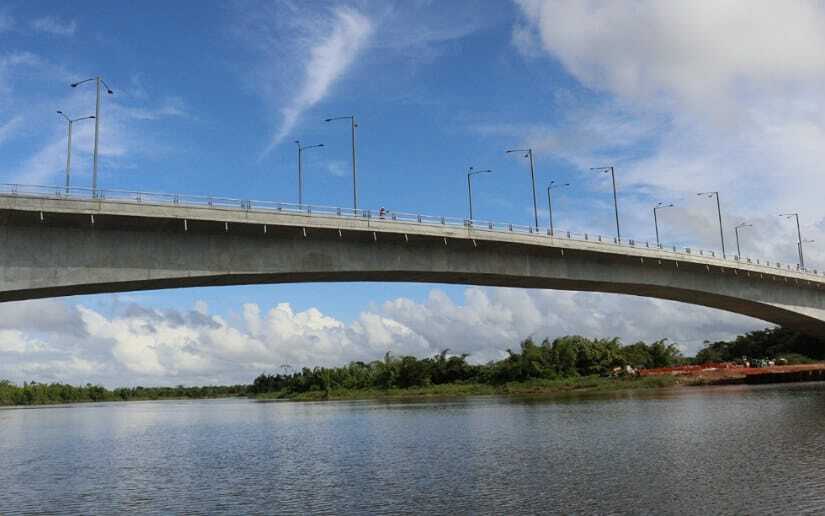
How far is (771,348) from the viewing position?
334 feet

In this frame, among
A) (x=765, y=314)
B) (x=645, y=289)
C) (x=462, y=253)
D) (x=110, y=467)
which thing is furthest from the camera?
(x=765, y=314)

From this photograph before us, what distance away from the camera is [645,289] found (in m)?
57.9

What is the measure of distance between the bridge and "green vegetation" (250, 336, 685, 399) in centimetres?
2892

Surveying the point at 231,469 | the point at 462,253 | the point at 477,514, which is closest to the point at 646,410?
the point at 462,253

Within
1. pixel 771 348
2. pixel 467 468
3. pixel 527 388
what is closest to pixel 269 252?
pixel 467 468

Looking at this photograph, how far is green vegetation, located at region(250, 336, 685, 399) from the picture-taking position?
8912 centimetres

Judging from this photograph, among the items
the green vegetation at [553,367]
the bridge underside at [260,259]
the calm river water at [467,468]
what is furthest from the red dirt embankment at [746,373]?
the calm river water at [467,468]

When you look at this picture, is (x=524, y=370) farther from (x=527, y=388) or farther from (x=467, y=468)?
(x=467, y=468)

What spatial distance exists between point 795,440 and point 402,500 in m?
15.9

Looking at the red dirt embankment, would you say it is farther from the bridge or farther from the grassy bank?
the bridge

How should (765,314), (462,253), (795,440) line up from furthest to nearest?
(765,314)
(462,253)
(795,440)

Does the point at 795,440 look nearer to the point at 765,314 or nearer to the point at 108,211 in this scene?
the point at 108,211

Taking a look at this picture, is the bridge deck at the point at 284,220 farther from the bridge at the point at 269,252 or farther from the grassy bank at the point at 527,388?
the grassy bank at the point at 527,388

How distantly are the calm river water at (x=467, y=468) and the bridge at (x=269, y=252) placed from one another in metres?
8.44
